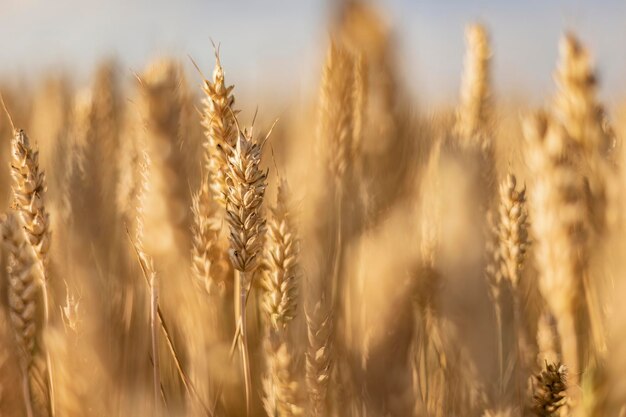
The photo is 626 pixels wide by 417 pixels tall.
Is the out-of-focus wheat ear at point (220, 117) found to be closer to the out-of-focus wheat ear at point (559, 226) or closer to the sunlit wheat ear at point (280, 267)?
the sunlit wheat ear at point (280, 267)

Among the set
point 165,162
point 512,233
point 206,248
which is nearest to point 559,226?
point 512,233

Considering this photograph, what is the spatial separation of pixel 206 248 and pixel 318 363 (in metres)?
0.40

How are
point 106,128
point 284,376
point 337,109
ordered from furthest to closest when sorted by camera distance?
point 106,128
point 337,109
point 284,376

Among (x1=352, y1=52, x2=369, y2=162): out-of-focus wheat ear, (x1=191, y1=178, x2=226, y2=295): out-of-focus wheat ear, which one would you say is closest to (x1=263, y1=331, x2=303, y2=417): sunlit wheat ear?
(x1=191, y1=178, x2=226, y2=295): out-of-focus wheat ear

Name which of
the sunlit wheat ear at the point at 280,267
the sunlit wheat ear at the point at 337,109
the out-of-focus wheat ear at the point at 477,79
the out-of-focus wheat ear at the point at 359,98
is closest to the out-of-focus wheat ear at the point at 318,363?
the sunlit wheat ear at the point at 280,267

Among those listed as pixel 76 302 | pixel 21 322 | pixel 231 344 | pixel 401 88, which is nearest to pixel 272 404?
pixel 231 344

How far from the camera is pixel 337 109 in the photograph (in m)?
1.82

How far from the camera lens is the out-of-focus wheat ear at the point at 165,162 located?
1.31 m

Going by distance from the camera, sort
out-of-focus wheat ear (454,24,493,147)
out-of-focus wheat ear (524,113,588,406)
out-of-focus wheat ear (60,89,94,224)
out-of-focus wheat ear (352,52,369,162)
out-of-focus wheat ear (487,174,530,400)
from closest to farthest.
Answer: out-of-focus wheat ear (524,113,588,406), out-of-focus wheat ear (487,174,530,400), out-of-focus wheat ear (60,89,94,224), out-of-focus wheat ear (352,52,369,162), out-of-focus wheat ear (454,24,493,147)

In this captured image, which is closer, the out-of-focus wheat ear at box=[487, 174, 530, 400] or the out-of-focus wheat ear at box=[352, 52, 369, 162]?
the out-of-focus wheat ear at box=[487, 174, 530, 400]

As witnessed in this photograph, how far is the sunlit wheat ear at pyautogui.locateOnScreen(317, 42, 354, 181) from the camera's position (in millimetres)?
1782

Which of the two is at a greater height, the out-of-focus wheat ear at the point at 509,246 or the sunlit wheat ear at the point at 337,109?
the sunlit wheat ear at the point at 337,109

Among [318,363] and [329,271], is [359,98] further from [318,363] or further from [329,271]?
[318,363]

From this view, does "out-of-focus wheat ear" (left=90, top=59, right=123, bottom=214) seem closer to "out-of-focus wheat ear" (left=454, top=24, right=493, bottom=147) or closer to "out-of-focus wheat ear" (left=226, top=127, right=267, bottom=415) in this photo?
"out-of-focus wheat ear" (left=226, top=127, right=267, bottom=415)
